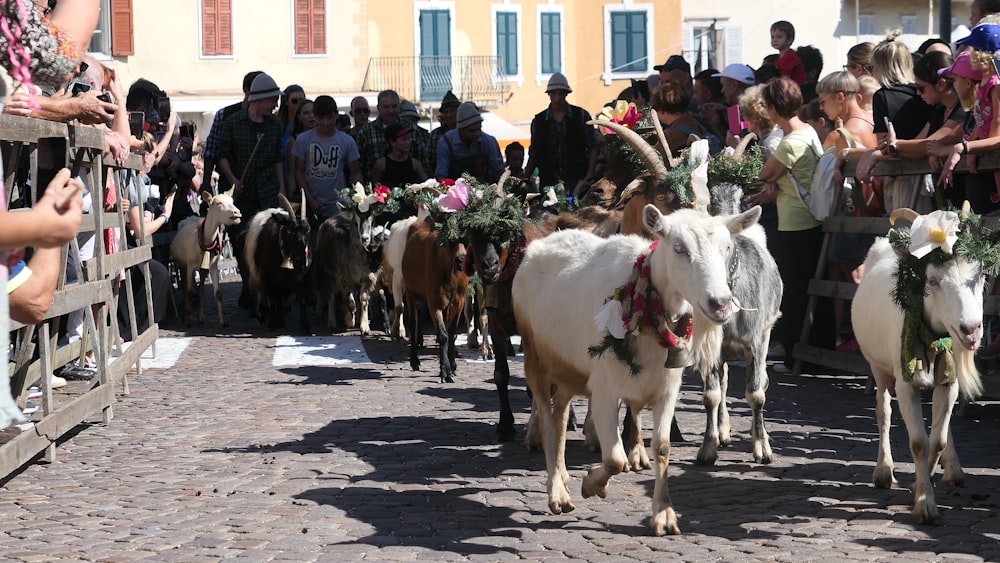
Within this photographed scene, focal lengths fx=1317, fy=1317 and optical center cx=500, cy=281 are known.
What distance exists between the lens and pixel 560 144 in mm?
15898

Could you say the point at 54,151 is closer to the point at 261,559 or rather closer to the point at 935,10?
the point at 261,559

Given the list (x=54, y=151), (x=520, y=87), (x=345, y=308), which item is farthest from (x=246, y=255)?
(x=520, y=87)

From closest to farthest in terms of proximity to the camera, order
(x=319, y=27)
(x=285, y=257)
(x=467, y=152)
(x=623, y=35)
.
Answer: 1. (x=467, y=152)
2. (x=285, y=257)
3. (x=319, y=27)
4. (x=623, y=35)

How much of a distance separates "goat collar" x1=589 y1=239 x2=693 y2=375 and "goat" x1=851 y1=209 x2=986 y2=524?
138 centimetres

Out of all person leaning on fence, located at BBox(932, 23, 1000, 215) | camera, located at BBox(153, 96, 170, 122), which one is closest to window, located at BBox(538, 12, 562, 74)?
camera, located at BBox(153, 96, 170, 122)

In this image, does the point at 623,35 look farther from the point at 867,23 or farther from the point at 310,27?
the point at 310,27

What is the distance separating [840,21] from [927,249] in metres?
41.8

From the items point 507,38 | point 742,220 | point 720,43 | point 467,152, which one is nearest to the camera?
point 742,220

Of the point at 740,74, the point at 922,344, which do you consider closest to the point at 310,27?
the point at 740,74

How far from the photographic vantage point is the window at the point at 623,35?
48.6m

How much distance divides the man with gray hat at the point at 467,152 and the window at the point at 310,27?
26.5 meters

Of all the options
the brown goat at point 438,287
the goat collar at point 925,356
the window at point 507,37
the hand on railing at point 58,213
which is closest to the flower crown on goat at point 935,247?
the goat collar at point 925,356

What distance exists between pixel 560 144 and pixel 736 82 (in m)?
2.24

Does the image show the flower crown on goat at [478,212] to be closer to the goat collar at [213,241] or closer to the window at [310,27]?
the goat collar at [213,241]
